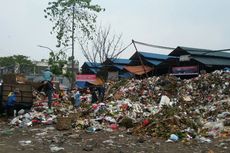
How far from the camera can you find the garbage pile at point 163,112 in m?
10.1

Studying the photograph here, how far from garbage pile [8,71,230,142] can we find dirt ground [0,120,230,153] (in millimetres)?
479

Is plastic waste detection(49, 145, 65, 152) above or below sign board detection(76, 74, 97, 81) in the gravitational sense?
below

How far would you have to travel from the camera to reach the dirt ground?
803 centimetres

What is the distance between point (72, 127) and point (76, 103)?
5.48 metres

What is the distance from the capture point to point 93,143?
8711 millimetres

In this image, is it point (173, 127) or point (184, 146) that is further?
point (173, 127)

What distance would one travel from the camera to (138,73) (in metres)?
29.2

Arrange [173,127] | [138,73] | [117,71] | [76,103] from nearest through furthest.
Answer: [173,127] → [76,103] → [138,73] → [117,71]

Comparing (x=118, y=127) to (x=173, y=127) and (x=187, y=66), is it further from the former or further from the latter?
(x=187, y=66)

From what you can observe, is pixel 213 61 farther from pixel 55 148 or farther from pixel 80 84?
pixel 55 148

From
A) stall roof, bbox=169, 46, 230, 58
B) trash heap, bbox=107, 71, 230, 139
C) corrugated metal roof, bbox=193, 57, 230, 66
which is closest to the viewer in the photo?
trash heap, bbox=107, 71, 230, 139

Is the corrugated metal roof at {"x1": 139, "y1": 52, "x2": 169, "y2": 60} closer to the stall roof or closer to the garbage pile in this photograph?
the stall roof

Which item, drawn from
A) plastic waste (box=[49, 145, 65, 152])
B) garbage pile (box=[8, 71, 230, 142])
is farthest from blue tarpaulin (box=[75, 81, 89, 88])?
plastic waste (box=[49, 145, 65, 152])

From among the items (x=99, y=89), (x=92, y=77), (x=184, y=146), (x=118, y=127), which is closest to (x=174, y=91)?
(x=99, y=89)
